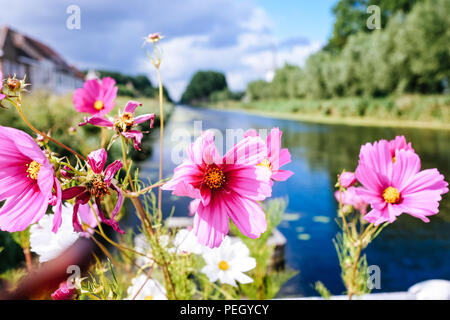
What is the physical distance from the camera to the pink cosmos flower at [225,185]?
0.88 ft

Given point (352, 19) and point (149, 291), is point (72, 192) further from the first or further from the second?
point (352, 19)

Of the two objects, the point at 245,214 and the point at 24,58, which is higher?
the point at 24,58

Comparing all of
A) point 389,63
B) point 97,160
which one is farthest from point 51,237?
point 389,63

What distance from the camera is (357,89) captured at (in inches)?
368

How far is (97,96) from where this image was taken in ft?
1.43

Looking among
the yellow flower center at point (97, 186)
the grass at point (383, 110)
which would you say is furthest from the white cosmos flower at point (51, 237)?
the grass at point (383, 110)

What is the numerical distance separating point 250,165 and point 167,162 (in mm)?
3540

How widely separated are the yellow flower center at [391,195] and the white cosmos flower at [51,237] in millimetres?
349

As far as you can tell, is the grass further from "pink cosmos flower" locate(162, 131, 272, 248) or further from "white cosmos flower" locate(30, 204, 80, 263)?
"pink cosmos flower" locate(162, 131, 272, 248)

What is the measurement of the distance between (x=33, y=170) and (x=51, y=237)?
0.64 ft

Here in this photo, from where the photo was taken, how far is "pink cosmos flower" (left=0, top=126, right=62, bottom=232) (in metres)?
0.24

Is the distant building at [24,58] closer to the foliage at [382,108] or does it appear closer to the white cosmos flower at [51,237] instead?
the foliage at [382,108]

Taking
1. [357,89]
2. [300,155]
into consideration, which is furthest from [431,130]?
[300,155]
